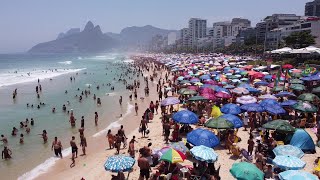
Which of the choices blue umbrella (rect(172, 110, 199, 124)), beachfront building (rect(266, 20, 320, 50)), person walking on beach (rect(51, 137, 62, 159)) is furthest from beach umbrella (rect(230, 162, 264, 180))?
beachfront building (rect(266, 20, 320, 50))

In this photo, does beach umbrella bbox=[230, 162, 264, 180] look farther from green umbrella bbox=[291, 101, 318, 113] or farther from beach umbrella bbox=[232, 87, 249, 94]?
beach umbrella bbox=[232, 87, 249, 94]

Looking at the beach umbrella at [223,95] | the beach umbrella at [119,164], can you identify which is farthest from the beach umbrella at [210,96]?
the beach umbrella at [119,164]

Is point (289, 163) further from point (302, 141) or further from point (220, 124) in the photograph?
point (220, 124)

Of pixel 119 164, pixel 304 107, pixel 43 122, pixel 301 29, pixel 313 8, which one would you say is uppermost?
pixel 313 8

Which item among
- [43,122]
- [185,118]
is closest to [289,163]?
[185,118]

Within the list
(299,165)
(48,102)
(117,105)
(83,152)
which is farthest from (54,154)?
(48,102)

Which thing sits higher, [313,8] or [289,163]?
[313,8]

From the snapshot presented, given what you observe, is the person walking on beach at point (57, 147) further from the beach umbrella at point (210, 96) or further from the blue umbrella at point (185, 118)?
the beach umbrella at point (210, 96)
